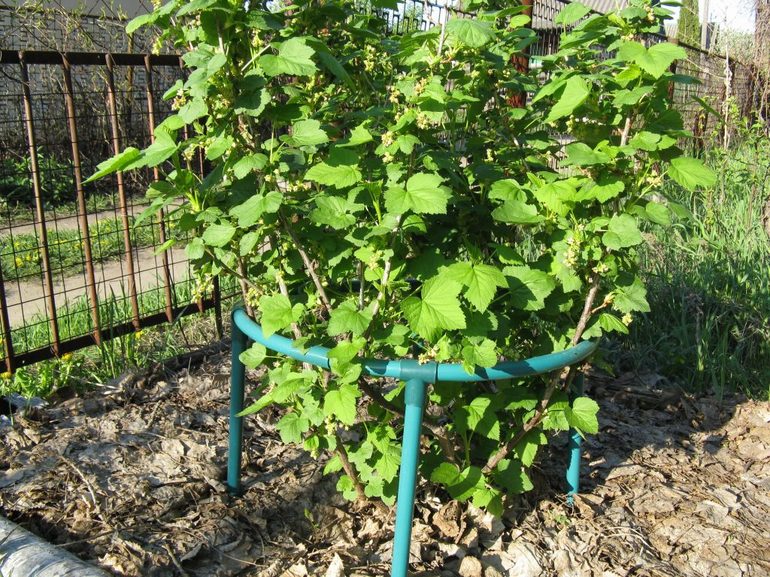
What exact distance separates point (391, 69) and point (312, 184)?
1.99 feet

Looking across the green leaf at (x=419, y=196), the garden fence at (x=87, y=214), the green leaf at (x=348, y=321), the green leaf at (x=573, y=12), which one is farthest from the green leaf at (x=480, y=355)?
the green leaf at (x=573, y=12)

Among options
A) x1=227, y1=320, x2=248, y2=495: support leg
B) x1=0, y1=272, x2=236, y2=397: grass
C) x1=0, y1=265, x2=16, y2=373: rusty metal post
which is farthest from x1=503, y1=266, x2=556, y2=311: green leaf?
x1=0, y1=265, x2=16, y2=373: rusty metal post

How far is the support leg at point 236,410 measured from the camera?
8.56 feet

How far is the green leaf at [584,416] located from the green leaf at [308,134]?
1122mm

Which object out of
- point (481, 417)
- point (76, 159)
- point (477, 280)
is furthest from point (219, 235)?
point (76, 159)

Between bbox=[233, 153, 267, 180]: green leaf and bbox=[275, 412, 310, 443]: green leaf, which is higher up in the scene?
bbox=[233, 153, 267, 180]: green leaf

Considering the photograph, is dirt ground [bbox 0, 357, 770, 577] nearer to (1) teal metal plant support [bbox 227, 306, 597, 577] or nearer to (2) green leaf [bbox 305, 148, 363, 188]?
(1) teal metal plant support [bbox 227, 306, 597, 577]

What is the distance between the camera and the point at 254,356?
2.36 metres

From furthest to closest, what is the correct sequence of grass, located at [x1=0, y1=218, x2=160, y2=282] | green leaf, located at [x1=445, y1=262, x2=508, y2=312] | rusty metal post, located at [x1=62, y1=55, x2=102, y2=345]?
grass, located at [x1=0, y1=218, x2=160, y2=282], rusty metal post, located at [x1=62, y1=55, x2=102, y2=345], green leaf, located at [x1=445, y1=262, x2=508, y2=312]

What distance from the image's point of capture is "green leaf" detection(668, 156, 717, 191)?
2.11 metres

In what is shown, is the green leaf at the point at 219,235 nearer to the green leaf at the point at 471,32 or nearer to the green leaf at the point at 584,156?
the green leaf at the point at 471,32

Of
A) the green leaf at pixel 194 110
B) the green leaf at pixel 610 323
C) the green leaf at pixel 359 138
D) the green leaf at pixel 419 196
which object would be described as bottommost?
the green leaf at pixel 610 323

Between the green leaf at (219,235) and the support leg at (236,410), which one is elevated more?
the green leaf at (219,235)

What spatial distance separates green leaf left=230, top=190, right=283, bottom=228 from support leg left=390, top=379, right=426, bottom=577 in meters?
0.57
